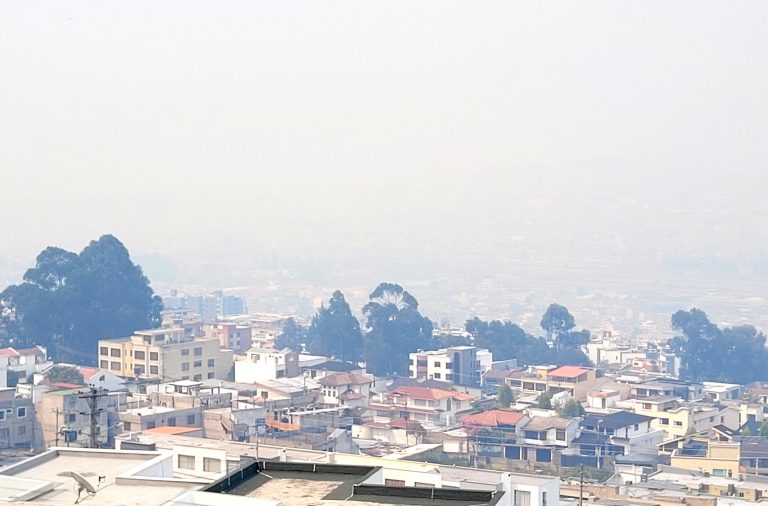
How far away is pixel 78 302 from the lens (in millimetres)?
25516

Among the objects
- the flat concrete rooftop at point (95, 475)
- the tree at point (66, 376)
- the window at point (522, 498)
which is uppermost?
the flat concrete rooftop at point (95, 475)

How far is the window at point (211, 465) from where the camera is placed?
8.98 meters

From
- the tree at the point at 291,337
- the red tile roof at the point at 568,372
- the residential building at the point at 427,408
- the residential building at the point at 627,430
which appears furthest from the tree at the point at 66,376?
the tree at the point at 291,337

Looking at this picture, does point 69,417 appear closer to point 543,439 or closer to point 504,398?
point 543,439

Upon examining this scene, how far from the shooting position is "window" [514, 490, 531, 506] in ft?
28.2

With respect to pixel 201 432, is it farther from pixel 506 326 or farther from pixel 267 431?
pixel 506 326

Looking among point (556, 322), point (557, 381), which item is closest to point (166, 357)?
point (557, 381)

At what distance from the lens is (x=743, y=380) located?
27234mm

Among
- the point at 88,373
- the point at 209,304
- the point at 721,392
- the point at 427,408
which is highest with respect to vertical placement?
the point at 209,304

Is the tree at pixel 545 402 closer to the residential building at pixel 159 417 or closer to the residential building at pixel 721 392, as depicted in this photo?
the residential building at pixel 721 392

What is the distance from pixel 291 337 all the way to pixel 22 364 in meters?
11.3

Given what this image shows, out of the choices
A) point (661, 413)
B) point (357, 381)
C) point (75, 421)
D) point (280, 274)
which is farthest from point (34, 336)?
point (280, 274)

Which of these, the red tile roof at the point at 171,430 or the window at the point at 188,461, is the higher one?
the window at the point at 188,461

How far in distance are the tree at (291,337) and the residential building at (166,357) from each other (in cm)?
727
